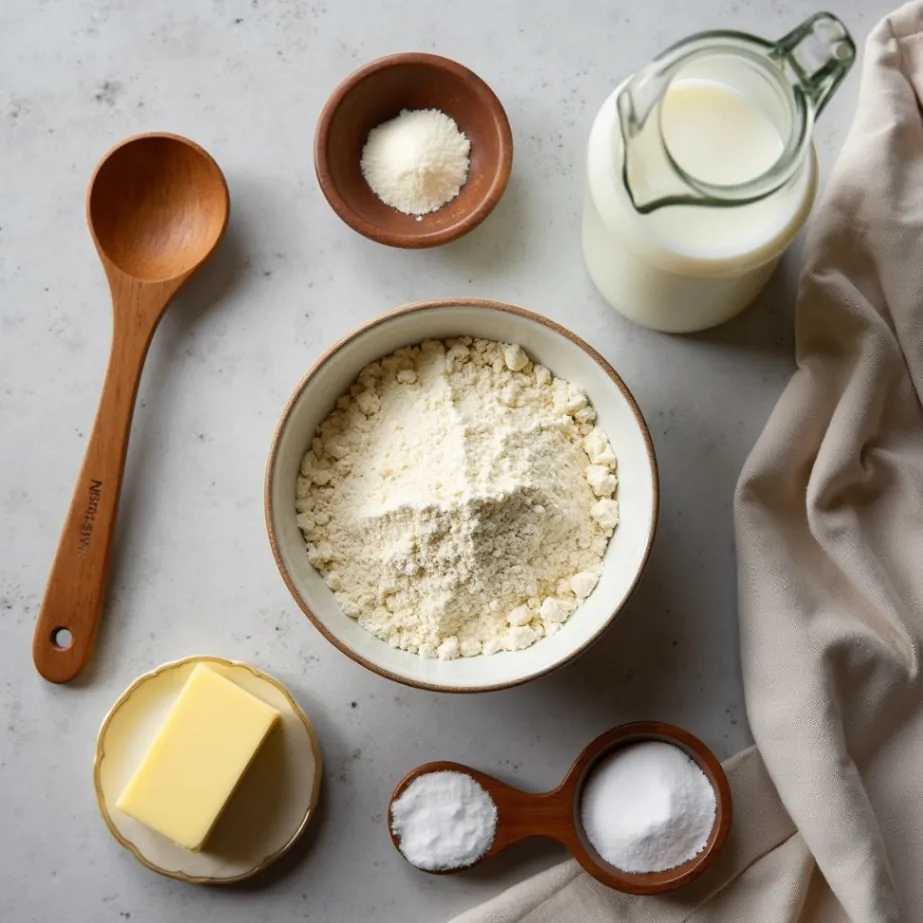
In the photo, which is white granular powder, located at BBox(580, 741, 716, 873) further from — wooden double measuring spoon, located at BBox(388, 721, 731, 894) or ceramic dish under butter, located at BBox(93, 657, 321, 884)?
ceramic dish under butter, located at BBox(93, 657, 321, 884)

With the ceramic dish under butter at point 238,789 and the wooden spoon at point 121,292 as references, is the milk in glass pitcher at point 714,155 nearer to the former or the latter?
the wooden spoon at point 121,292

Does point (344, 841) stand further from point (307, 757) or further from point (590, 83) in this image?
point (590, 83)

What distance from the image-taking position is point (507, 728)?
Result: 1.22 m

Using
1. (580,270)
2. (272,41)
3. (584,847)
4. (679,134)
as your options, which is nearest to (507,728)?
(584,847)

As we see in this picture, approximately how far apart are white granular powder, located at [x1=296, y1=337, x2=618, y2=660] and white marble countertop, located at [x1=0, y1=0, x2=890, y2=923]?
15 centimetres

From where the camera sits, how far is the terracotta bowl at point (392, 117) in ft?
3.78

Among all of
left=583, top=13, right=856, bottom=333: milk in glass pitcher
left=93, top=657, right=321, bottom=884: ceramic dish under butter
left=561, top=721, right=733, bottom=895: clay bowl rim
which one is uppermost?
left=583, top=13, right=856, bottom=333: milk in glass pitcher

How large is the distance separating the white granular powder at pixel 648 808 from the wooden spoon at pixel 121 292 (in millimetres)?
629

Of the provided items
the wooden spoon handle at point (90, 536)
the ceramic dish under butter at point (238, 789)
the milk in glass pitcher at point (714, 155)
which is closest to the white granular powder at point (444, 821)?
the ceramic dish under butter at point (238, 789)

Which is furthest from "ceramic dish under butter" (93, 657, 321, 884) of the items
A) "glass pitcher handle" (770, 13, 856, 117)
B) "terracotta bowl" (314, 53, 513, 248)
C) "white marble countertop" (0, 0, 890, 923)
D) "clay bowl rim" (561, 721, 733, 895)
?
"glass pitcher handle" (770, 13, 856, 117)

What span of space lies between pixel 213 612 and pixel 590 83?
0.79 meters

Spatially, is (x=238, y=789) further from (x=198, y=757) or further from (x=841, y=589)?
(x=841, y=589)

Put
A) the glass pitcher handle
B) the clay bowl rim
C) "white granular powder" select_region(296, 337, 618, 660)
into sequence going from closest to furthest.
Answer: the glass pitcher handle < "white granular powder" select_region(296, 337, 618, 660) < the clay bowl rim

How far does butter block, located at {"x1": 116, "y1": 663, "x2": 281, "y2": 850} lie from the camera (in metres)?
1.12
